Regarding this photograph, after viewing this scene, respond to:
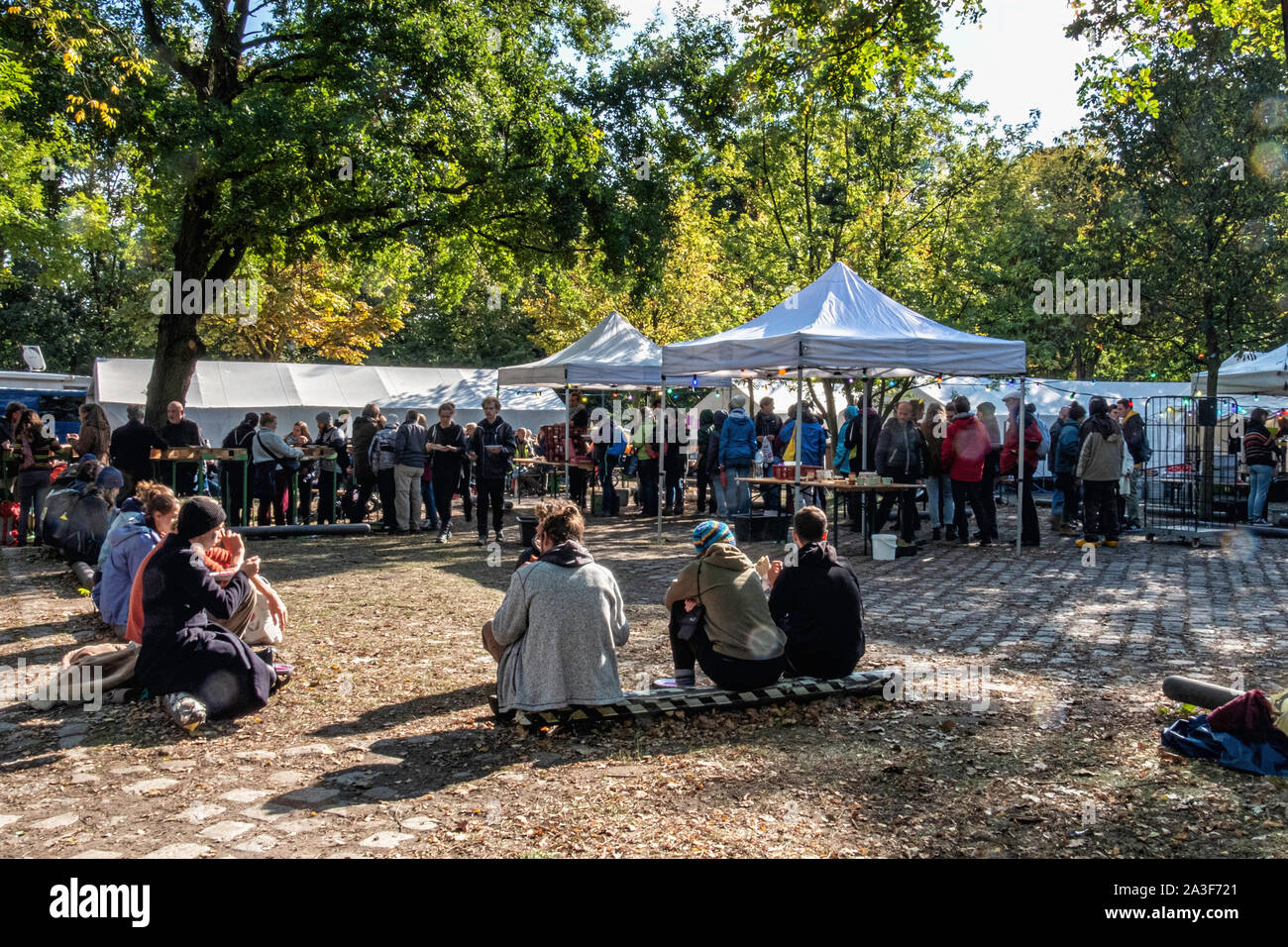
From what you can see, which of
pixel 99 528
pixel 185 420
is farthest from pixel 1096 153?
pixel 99 528

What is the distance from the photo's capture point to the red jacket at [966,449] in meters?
14.2

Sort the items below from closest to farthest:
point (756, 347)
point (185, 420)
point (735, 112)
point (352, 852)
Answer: point (352, 852)
point (756, 347)
point (185, 420)
point (735, 112)

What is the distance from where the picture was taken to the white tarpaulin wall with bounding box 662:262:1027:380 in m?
12.6

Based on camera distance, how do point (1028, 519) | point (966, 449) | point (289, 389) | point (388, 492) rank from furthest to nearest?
point (289, 389), point (388, 492), point (1028, 519), point (966, 449)

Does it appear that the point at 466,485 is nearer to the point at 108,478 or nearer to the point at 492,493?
the point at 492,493

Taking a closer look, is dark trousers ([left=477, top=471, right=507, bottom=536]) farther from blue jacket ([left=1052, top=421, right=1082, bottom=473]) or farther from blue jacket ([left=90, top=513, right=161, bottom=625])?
blue jacket ([left=1052, top=421, right=1082, bottom=473])

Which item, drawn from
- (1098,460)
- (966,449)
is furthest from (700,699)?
(1098,460)

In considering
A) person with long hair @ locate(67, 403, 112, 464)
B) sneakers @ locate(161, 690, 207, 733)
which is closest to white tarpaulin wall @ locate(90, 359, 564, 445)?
person with long hair @ locate(67, 403, 112, 464)

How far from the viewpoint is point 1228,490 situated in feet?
65.0

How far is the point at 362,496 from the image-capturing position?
1691 centimetres

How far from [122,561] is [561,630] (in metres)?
4.08

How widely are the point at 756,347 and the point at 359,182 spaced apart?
648 centimetres

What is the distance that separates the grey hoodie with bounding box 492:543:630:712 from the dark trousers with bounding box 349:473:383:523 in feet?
36.9

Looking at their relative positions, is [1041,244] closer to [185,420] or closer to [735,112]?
[735,112]
